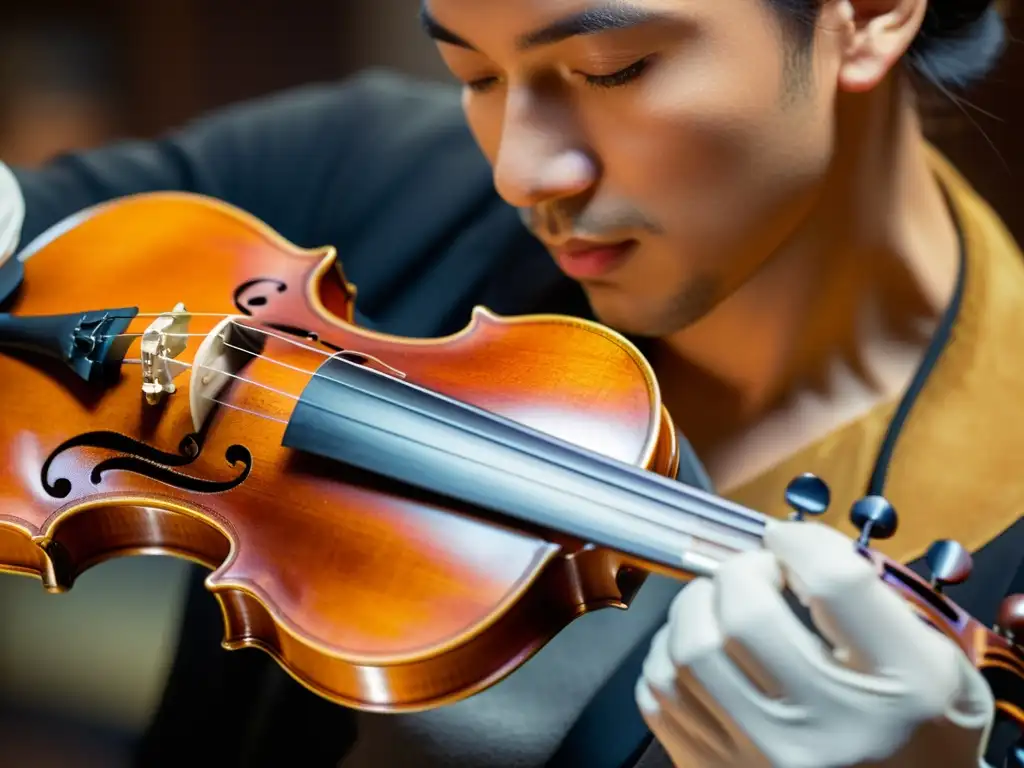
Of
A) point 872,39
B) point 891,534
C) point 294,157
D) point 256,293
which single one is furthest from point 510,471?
→ point 294,157

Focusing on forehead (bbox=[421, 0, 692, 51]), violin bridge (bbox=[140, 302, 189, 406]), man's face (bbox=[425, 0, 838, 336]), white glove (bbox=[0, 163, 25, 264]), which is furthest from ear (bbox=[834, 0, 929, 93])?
white glove (bbox=[0, 163, 25, 264])

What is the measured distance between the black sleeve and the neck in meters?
0.38

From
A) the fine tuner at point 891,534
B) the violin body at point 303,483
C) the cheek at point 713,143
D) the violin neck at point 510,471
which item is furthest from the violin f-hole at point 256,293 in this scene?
the fine tuner at point 891,534

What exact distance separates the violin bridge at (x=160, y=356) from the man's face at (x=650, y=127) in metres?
0.24

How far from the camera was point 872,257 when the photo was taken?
32.3 inches

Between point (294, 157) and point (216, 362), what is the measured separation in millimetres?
493

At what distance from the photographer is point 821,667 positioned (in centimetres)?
43

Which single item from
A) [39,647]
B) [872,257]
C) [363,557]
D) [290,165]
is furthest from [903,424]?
[39,647]

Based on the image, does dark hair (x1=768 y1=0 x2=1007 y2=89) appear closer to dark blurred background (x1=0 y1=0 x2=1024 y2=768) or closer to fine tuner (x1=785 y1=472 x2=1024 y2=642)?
fine tuner (x1=785 y1=472 x2=1024 y2=642)

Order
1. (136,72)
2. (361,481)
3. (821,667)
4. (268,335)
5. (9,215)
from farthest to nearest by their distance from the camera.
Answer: (136,72)
(9,215)
(268,335)
(361,481)
(821,667)

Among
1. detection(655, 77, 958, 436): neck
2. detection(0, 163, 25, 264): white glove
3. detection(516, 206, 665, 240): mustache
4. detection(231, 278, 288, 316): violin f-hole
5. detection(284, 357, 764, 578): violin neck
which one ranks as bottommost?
detection(655, 77, 958, 436): neck

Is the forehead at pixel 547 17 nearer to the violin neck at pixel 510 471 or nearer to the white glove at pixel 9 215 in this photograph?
the violin neck at pixel 510 471

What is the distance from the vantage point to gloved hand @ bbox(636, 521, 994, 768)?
1.38 ft

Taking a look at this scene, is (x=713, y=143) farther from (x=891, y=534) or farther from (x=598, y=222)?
(x=891, y=534)
